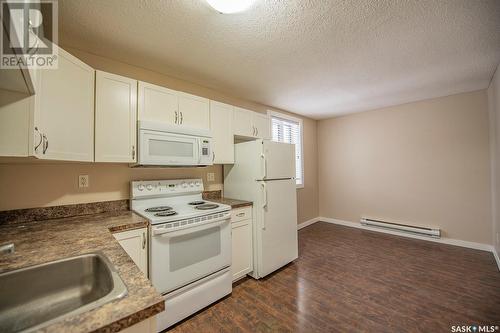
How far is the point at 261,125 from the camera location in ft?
10.4

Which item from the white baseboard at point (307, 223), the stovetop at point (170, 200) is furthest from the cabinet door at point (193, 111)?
the white baseboard at point (307, 223)

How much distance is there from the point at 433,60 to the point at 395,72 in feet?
1.17

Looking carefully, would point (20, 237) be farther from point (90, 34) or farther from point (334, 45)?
point (334, 45)

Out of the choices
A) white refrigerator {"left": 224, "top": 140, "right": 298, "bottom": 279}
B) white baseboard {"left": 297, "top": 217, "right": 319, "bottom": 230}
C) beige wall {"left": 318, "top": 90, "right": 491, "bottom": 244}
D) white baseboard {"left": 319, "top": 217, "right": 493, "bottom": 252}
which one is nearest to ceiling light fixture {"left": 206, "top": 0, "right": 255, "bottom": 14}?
white refrigerator {"left": 224, "top": 140, "right": 298, "bottom": 279}

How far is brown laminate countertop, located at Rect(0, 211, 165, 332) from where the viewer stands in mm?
584

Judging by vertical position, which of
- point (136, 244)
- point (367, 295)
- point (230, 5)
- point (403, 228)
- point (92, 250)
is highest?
point (230, 5)

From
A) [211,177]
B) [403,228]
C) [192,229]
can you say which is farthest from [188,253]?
[403,228]

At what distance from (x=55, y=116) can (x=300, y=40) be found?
79.6 inches

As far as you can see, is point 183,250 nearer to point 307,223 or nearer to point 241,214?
point 241,214

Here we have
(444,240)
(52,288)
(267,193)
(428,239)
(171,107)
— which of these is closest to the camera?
(52,288)

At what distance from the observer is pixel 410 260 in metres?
2.88

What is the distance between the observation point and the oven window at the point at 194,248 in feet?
5.84

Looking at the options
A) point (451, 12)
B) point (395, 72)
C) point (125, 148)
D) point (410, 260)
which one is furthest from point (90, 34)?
point (410, 260)

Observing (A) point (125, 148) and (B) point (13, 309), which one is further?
(A) point (125, 148)
